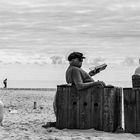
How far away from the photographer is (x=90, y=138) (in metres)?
10.1

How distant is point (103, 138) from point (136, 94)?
5.05 feet

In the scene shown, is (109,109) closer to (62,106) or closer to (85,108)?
(85,108)

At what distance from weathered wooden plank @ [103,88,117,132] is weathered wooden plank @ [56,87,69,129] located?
102 centimetres

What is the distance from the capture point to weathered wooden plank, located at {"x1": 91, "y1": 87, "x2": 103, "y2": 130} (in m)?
11.2

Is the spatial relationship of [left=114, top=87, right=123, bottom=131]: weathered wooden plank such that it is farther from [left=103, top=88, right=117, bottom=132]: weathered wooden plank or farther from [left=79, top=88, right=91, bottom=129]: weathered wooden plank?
[left=79, top=88, right=91, bottom=129]: weathered wooden plank

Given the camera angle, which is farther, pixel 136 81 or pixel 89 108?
pixel 136 81

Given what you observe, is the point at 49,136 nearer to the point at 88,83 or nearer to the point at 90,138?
the point at 90,138

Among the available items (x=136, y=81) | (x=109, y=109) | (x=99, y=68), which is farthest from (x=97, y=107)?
(x=99, y=68)

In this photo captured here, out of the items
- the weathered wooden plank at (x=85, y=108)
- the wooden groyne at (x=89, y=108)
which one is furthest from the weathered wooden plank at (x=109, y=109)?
the weathered wooden plank at (x=85, y=108)

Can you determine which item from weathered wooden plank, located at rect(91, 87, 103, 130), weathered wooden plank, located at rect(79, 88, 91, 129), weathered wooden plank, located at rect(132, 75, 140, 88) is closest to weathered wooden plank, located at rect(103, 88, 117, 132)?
weathered wooden plank, located at rect(91, 87, 103, 130)

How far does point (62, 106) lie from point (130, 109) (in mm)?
1724

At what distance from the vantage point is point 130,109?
11156mm

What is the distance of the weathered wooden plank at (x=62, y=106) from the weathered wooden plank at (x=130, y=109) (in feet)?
4.94

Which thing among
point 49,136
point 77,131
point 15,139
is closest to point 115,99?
point 77,131
